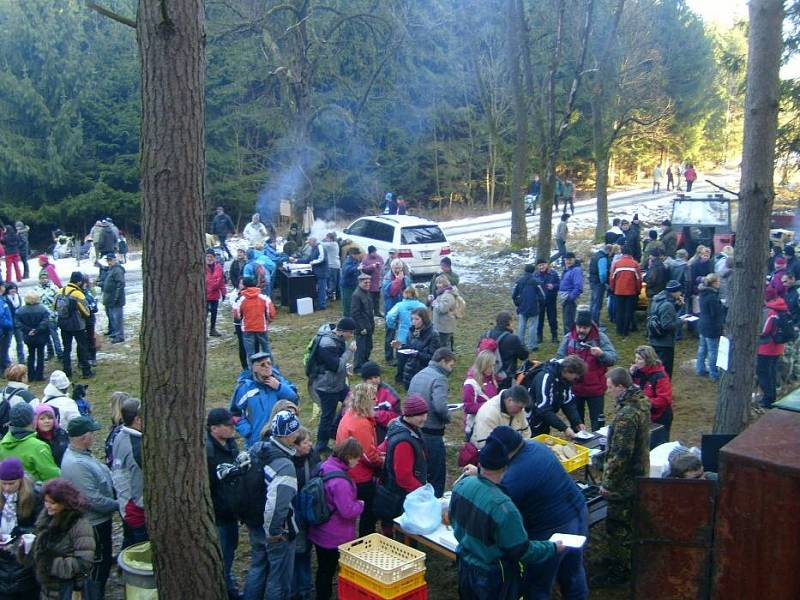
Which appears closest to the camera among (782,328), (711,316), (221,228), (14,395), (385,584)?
(385,584)

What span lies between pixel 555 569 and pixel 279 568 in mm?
2028

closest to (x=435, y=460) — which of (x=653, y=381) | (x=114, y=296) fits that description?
(x=653, y=381)

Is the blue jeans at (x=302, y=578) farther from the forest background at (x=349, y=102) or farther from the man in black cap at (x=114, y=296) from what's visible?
the forest background at (x=349, y=102)

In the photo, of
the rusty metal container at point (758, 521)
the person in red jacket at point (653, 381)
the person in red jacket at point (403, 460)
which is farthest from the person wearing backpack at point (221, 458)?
the person in red jacket at point (653, 381)

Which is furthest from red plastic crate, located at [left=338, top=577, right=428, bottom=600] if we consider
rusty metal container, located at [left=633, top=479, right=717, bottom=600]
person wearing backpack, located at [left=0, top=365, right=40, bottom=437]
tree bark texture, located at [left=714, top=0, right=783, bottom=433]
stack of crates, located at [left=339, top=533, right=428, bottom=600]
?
tree bark texture, located at [left=714, top=0, right=783, bottom=433]

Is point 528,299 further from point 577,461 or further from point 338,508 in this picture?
point 338,508

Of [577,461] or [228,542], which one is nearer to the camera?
[228,542]

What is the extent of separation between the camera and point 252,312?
40.5ft

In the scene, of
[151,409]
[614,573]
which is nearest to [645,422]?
[614,573]

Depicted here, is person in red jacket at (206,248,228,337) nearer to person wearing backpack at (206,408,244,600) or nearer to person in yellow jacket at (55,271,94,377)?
person in yellow jacket at (55,271,94,377)

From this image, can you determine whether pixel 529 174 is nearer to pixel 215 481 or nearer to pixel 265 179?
pixel 265 179

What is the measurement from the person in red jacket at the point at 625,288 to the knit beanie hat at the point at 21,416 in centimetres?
1057

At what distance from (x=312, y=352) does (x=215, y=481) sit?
126 inches

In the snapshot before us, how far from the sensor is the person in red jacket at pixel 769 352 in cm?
1056
